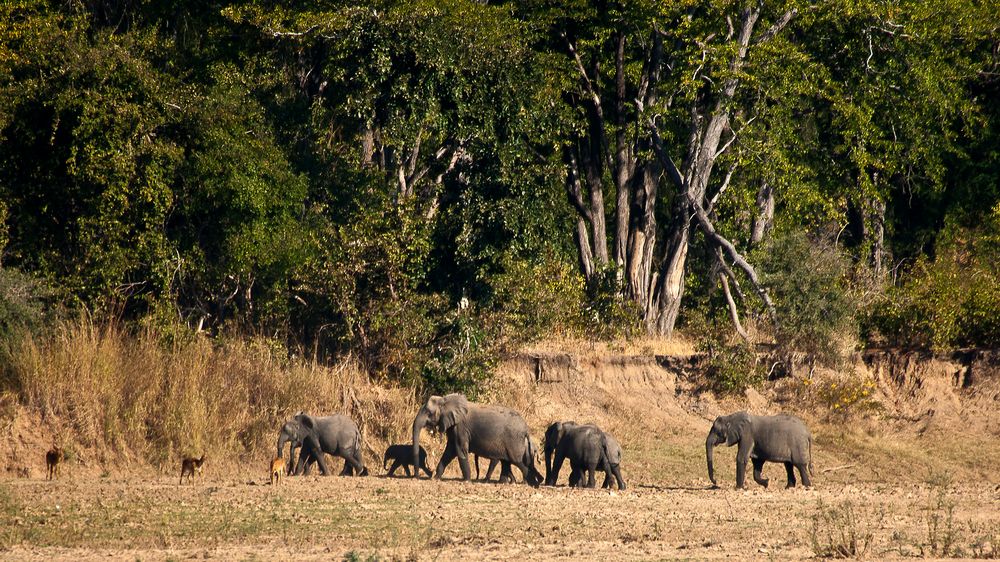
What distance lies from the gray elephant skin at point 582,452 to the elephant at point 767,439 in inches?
75.4

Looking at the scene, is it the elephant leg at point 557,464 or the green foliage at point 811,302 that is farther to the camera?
the green foliage at point 811,302

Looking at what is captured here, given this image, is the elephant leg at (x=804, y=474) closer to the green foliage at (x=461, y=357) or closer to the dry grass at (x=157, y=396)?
the green foliage at (x=461, y=357)

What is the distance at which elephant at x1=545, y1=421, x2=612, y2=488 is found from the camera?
885 inches

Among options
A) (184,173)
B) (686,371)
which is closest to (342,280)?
(184,173)

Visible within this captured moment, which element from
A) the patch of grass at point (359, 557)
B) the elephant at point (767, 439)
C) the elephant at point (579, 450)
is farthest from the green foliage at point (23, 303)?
the elephant at point (767, 439)

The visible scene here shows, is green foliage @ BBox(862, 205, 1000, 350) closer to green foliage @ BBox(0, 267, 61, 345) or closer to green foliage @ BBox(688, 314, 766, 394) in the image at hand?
green foliage @ BBox(688, 314, 766, 394)

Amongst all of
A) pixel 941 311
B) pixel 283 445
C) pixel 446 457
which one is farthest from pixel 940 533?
pixel 941 311

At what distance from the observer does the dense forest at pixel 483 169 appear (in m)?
26.7

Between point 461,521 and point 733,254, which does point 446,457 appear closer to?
point 461,521

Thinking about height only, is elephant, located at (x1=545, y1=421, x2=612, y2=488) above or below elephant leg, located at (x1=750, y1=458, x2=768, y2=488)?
above

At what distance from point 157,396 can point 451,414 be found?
4937 mm

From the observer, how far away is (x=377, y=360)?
88.5 feet

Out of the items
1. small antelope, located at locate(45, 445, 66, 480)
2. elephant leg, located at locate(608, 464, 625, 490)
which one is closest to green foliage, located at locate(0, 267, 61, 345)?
small antelope, located at locate(45, 445, 66, 480)

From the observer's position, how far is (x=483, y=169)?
29.1 m
